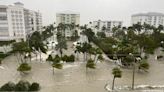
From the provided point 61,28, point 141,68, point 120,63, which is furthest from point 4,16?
point 141,68

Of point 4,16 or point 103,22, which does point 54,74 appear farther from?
point 103,22

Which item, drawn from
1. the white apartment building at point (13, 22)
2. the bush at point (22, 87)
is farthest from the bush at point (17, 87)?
the white apartment building at point (13, 22)

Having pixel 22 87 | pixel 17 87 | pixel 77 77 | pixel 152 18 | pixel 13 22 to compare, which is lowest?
pixel 77 77

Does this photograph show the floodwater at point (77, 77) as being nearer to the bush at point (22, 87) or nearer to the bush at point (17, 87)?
the bush at point (17, 87)

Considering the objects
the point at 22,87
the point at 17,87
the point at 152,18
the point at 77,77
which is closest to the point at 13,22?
the point at 77,77

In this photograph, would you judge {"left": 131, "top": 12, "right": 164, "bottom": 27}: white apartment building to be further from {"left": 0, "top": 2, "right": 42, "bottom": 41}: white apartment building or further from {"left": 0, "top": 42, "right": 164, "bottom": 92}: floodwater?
{"left": 0, "top": 42, "right": 164, "bottom": 92}: floodwater

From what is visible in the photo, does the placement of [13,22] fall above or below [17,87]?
above

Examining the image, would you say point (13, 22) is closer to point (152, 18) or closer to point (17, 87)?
point (17, 87)

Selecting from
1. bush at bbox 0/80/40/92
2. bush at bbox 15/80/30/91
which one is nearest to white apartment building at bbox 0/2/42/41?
bush at bbox 0/80/40/92
